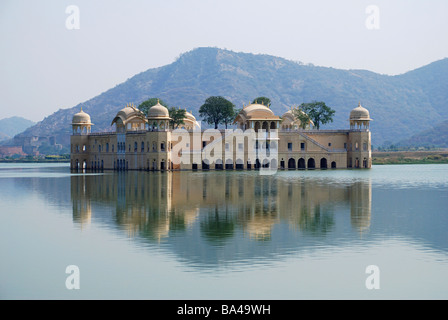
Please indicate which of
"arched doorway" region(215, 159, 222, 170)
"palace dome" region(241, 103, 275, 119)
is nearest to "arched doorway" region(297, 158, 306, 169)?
"palace dome" region(241, 103, 275, 119)

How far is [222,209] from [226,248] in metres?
9.93

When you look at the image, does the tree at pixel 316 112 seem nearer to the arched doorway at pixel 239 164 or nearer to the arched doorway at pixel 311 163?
the arched doorway at pixel 311 163

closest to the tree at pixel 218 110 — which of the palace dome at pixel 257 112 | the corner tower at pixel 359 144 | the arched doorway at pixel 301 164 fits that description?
the palace dome at pixel 257 112

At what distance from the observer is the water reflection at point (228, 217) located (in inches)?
764

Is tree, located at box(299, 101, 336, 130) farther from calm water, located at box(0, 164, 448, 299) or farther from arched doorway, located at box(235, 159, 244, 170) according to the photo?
calm water, located at box(0, 164, 448, 299)

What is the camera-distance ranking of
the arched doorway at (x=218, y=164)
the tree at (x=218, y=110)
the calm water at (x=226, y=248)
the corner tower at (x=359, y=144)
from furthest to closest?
the tree at (x=218, y=110) → the corner tower at (x=359, y=144) → the arched doorway at (x=218, y=164) → the calm water at (x=226, y=248)

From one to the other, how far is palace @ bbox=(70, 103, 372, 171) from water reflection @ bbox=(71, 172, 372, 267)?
111 feet

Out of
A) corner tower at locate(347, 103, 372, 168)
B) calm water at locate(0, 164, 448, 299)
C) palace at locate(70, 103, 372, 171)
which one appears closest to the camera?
calm water at locate(0, 164, 448, 299)

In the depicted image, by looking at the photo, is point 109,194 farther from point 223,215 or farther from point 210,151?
point 210,151

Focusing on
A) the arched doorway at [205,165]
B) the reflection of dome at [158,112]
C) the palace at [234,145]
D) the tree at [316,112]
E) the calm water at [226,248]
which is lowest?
the calm water at [226,248]

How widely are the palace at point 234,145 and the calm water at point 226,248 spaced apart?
41773 mm

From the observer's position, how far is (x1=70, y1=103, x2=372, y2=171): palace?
75.8 metres
